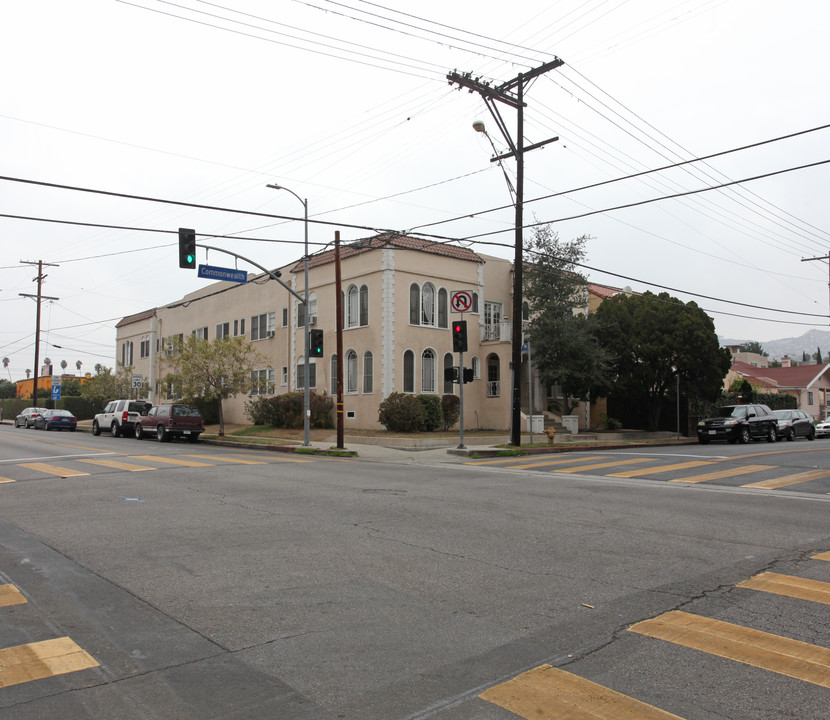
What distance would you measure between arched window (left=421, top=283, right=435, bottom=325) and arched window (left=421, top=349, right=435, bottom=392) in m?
1.44

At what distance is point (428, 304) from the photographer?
3203cm

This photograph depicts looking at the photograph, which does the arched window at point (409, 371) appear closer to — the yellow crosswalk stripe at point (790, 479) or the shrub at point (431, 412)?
the shrub at point (431, 412)

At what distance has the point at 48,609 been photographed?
573 cm

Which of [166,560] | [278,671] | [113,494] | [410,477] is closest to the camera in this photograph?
[278,671]

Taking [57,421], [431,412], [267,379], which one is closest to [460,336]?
[431,412]

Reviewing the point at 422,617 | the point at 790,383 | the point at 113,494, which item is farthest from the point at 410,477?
the point at 790,383

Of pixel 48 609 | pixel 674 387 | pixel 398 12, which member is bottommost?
pixel 48 609

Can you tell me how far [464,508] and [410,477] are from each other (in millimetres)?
4506

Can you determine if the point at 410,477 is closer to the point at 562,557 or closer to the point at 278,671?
the point at 562,557

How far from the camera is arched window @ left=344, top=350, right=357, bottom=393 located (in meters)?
32.1

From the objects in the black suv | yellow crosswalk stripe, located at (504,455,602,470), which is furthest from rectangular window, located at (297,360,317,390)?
the black suv

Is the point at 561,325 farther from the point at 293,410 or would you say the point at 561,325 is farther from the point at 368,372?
the point at 293,410

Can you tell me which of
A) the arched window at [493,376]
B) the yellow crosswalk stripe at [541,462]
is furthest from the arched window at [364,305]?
the yellow crosswalk stripe at [541,462]

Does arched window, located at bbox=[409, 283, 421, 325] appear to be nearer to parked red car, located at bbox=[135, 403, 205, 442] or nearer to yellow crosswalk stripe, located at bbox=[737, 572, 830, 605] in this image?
parked red car, located at bbox=[135, 403, 205, 442]
